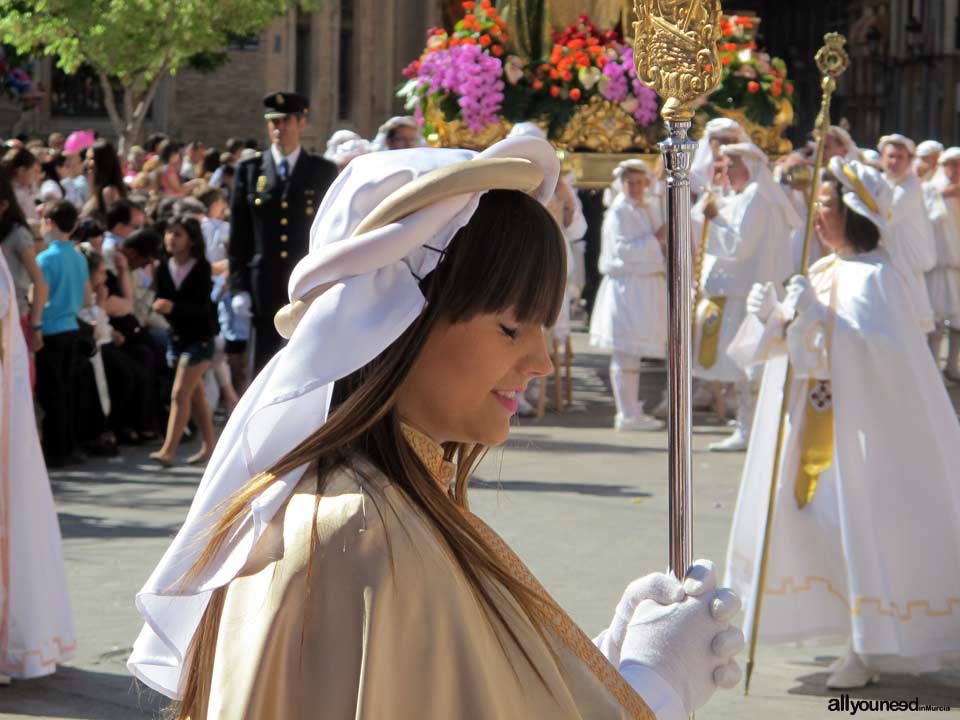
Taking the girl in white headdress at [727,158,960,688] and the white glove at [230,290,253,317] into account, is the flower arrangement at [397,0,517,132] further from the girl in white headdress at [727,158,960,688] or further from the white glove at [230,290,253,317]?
the girl in white headdress at [727,158,960,688]

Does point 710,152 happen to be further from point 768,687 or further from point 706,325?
point 768,687

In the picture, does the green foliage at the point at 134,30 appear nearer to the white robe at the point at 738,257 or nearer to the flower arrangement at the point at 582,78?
the flower arrangement at the point at 582,78

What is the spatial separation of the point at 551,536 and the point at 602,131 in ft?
20.3

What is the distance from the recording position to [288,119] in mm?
9633

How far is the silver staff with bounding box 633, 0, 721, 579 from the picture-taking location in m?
2.95

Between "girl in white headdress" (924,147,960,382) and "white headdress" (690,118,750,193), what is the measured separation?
3106 mm

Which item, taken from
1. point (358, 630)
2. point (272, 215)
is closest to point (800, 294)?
point (272, 215)

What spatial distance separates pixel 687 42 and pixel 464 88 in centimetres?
1001

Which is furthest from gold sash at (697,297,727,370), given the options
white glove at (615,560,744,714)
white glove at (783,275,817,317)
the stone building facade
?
the stone building facade

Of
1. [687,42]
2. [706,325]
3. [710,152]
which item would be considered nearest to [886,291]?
[687,42]

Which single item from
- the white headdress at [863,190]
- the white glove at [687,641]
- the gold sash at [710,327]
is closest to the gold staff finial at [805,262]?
the white headdress at [863,190]

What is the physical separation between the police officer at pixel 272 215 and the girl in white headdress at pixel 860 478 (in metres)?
3.71

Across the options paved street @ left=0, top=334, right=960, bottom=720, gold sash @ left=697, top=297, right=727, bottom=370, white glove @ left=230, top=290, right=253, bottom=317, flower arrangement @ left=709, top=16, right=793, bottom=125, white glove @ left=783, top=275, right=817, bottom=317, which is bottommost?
paved street @ left=0, top=334, right=960, bottom=720

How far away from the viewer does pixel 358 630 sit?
1930 mm
